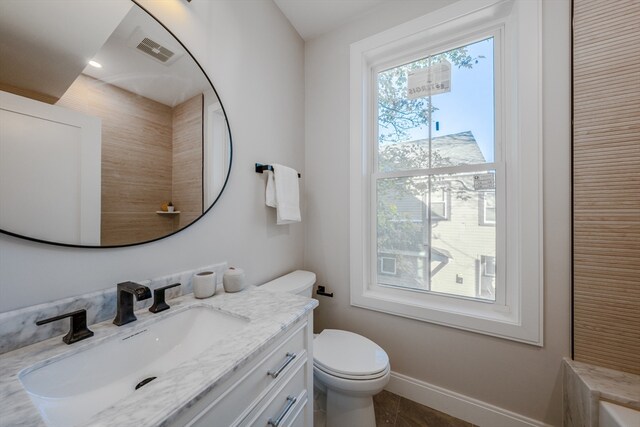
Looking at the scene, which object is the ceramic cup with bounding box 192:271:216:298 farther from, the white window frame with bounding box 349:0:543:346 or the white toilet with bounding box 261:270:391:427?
the white window frame with bounding box 349:0:543:346

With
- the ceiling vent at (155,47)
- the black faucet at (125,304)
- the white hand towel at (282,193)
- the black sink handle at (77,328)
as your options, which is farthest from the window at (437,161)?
the black sink handle at (77,328)

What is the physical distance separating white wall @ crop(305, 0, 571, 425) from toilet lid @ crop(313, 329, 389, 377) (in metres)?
0.31

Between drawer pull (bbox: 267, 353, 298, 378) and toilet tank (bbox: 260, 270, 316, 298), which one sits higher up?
toilet tank (bbox: 260, 270, 316, 298)

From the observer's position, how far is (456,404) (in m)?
1.32

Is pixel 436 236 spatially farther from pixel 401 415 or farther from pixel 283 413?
pixel 283 413

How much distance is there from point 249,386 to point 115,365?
0.39 meters

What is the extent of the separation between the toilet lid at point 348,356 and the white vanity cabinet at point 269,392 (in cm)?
25

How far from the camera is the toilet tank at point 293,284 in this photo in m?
1.36

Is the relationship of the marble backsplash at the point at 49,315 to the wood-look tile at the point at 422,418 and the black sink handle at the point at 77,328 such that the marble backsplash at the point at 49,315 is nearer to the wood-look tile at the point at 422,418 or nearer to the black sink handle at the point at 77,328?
the black sink handle at the point at 77,328

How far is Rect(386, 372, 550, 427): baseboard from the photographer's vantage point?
3.96 feet

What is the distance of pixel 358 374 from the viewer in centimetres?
106

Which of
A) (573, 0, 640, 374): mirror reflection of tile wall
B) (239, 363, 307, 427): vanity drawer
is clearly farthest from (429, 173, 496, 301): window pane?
(239, 363, 307, 427): vanity drawer

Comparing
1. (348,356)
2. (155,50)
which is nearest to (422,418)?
(348,356)

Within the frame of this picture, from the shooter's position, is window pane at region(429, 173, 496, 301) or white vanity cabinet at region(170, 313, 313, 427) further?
window pane at region(429, 173, 496, 301)
